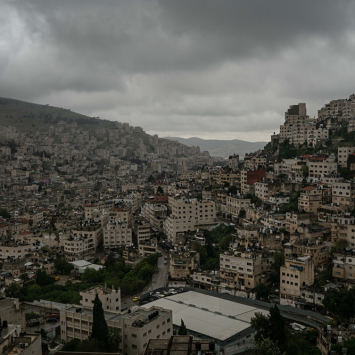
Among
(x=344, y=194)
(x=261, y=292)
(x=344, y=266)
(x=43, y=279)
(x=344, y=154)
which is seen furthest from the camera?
(x=344, y=154)

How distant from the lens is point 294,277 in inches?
1076

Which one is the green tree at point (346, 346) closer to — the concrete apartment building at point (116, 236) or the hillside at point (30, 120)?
the concrete apartment building at point (116, 236)

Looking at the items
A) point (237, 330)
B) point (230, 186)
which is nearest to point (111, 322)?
point (237, 330)

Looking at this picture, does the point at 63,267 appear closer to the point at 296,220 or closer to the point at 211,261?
the point at 211,261

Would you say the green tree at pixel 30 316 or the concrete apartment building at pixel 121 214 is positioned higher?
the concrete apartment building at pixel 121 214

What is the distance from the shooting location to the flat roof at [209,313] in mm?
23016

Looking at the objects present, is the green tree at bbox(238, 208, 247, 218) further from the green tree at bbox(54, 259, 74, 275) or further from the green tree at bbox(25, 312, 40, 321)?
the green tree at bbox(25, 312, 40, 321)

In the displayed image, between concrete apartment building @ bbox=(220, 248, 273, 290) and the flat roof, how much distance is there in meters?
3.22

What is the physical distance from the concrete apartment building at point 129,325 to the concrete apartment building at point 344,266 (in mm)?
12662

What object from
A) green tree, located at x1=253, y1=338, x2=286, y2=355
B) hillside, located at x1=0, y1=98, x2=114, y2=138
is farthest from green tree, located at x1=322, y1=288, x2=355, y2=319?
hillside, located at x1=0, y1=98, x2=114, y2=138

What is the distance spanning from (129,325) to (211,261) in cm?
1598

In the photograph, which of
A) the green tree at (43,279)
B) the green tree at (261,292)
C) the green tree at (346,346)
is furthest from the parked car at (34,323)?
the green tree at (346,346)

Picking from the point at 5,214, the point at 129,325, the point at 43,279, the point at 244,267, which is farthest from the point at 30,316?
the point at 5,214

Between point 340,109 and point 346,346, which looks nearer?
point 346,346
